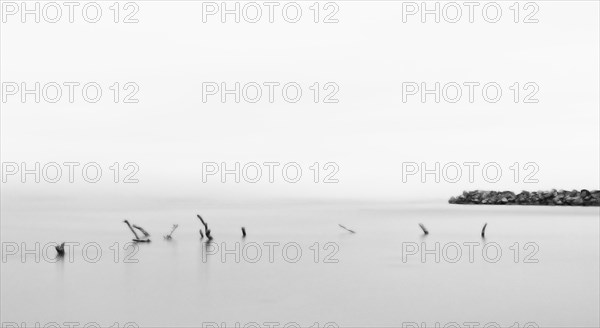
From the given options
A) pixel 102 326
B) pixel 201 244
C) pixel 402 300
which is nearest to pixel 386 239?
pixel 201 244

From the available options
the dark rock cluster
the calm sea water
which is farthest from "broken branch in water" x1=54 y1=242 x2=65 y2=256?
the dark rock cluster

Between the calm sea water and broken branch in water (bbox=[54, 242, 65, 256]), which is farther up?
broken branch in water (bbox=[54, 242, 65, 256])

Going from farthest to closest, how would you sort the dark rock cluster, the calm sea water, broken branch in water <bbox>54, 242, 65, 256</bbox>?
the dark rock cluster, broken branch in water <bbox>54, 242, 65, 256</bbox>, the calm sea water

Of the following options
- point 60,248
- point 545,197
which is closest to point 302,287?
point 60,248

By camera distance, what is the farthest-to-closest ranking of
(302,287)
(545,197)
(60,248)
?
1. (545,197)
2. (60,248)
3. (302,287)

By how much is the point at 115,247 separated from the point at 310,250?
16.1 meters

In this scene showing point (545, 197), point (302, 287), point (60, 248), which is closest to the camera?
point (302, 287)

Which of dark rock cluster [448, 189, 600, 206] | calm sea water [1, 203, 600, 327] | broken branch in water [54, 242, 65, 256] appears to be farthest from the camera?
dark rock cluster [448, 189, 600, 206]

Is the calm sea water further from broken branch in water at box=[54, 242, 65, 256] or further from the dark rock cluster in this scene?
the dark rock cluster

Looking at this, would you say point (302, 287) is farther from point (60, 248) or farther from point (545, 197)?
point (545, 197)

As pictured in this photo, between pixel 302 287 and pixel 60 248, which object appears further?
pixel 60 248

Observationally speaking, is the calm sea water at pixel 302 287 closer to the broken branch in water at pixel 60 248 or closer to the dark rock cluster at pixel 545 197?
the broken branch in water at pixel 60 248

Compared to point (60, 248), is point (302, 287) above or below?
below

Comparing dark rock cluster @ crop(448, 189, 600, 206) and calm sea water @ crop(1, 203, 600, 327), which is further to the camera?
dark rock cluster @ crop(448, 189, 600, 206)
